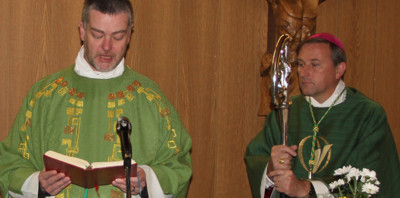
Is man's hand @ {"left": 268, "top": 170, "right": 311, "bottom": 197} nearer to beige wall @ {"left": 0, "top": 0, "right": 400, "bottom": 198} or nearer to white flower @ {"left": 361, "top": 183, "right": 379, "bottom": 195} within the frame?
white flower @ {"left": 361, "top": 183, "right": 379, "bottom": 195}

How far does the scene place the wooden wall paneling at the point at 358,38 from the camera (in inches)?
209

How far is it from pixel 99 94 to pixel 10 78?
1.02 m

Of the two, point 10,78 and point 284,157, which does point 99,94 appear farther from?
point 284,157

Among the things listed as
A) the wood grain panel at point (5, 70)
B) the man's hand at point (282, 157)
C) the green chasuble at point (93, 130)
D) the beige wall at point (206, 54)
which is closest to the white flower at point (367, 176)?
the man's hand at point (282, 157)

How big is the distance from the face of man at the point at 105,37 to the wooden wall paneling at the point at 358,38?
8.38ft

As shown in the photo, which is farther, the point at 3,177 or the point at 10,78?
the point at 10,78

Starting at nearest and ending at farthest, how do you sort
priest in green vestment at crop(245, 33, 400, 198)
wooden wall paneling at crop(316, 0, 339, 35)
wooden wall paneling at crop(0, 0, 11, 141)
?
priest in green vestment at crop(245, 33, 400, 198) → wooden wall paneling at crop(0, 0, 11, 141) → wooden wall paneling at crop(316, 0, 339, 35)

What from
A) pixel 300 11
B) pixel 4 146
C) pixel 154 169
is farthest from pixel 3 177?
pixel 300 11

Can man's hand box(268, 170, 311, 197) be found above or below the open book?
below

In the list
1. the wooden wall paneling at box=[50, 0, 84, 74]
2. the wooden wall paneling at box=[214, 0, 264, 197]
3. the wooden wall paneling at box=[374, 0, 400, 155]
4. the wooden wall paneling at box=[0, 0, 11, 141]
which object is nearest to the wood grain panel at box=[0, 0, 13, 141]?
the wooden wall paneling at box=[0, 0, 11, 141]

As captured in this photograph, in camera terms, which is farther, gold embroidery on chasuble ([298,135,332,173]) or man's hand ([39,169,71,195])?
gold embroidery on chasuble ([298,135,332,173])

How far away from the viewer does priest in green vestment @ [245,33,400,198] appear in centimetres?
391

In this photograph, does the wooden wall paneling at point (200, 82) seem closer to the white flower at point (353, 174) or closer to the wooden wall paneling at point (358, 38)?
the wooden wall paneling at point (358, 38)

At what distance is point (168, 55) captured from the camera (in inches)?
186
